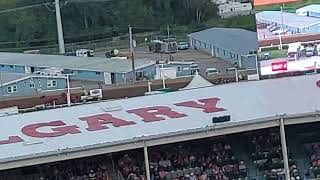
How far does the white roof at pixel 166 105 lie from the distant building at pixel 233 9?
3493cm

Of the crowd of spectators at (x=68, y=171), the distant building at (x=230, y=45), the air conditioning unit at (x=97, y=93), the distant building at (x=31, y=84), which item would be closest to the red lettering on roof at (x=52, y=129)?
the crowd of spectators at (x=68, y=171)

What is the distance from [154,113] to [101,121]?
3.39 feet

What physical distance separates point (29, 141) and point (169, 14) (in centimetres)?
3551

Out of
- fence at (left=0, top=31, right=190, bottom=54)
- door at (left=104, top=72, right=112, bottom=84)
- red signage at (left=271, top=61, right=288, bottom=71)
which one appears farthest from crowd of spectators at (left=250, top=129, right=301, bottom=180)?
fence at (left=0, top=31, right=190, bottom=54)

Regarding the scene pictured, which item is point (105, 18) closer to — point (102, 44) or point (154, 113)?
point (102, 44)

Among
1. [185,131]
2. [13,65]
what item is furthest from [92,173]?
[13,65]

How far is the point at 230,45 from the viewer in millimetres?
34531

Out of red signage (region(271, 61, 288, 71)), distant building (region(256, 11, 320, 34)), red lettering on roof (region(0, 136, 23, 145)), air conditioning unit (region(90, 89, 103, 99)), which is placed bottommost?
air conditioning unit (region(90, 89, 103, 99))

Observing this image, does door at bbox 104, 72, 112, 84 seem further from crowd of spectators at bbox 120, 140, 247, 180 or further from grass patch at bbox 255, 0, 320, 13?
crowd of spectators at bbox 120, 140, 247, 180

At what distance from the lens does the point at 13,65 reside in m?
34.9

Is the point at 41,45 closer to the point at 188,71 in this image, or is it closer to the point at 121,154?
the point at 188,71

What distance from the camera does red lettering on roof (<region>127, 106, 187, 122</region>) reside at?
14.5 metres

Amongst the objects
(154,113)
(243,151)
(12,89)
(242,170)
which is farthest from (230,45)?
(242,170)

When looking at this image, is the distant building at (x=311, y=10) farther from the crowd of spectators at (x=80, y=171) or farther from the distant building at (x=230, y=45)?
the distant building at (x=230, y=45)
